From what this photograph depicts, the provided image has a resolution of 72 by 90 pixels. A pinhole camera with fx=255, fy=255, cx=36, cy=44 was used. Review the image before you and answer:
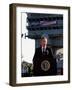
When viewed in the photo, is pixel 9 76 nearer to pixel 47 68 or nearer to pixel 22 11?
pixel 47 68

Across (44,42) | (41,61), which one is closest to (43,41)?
(44,42)

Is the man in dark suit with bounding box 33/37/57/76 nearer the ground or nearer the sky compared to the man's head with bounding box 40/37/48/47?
nearer the ground

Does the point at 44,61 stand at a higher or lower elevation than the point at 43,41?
lower

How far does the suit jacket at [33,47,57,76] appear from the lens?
1.59 meters

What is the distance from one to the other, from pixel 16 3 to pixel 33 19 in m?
0.14

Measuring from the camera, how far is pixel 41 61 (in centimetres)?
161

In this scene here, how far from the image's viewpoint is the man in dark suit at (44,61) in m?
1.59

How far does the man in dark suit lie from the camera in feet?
5.21

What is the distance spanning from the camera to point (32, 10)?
5.15ft

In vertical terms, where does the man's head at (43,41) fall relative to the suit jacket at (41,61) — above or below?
above

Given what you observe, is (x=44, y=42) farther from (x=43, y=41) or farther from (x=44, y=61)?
(x=44, y=61)

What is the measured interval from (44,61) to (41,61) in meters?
0.02

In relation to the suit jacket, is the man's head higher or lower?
higher

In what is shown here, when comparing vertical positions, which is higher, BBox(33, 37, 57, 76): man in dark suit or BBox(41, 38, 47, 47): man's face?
BBox(41, 38, 47, 47): man's face
